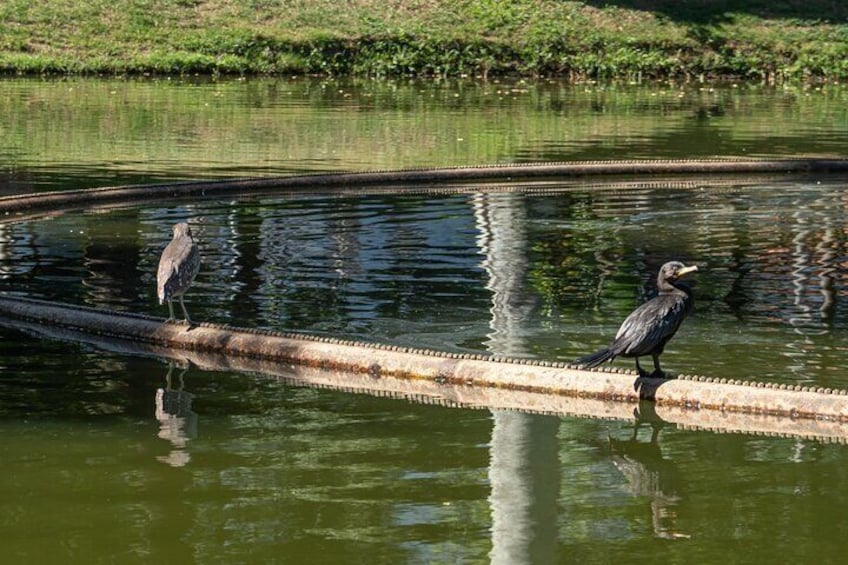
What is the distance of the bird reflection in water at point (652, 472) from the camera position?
7.99 m

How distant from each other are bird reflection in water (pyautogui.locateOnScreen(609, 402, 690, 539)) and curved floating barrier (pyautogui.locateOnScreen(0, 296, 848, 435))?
0.24m

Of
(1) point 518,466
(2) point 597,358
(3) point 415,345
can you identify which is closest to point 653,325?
(2) point 597,358

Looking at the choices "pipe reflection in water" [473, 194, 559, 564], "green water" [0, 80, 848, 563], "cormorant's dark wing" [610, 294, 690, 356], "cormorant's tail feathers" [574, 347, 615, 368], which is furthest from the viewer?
"cormorant's tail feathers" [574, 347, 615, 368]

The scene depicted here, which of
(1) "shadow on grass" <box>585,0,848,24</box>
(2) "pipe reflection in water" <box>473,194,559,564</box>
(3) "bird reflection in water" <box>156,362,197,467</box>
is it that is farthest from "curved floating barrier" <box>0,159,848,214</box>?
(1) "shadow on grass" <box>585,0,848,24</box>

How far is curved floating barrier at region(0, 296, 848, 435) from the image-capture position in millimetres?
9828

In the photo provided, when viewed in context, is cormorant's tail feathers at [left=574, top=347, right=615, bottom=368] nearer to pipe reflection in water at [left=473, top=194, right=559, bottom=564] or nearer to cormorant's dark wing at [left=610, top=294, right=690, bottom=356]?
cormorant's dark wing at [left=610, top=294, right=690, bottom=356]

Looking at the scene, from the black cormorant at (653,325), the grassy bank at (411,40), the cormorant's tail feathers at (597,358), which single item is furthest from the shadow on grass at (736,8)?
the black cormorant at (653,325)

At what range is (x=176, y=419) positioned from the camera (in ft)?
32.7

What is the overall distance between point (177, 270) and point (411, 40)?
3284 centimetres

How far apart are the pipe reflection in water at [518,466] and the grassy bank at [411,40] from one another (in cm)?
2877

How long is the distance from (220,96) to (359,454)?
88.9 ft

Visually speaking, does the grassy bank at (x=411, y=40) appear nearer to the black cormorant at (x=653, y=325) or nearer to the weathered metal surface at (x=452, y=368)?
the weathered metal surface at (x=452, y=368)

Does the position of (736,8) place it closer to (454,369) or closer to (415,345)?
(415,345)

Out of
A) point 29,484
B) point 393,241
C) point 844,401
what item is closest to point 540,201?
point 393,241
